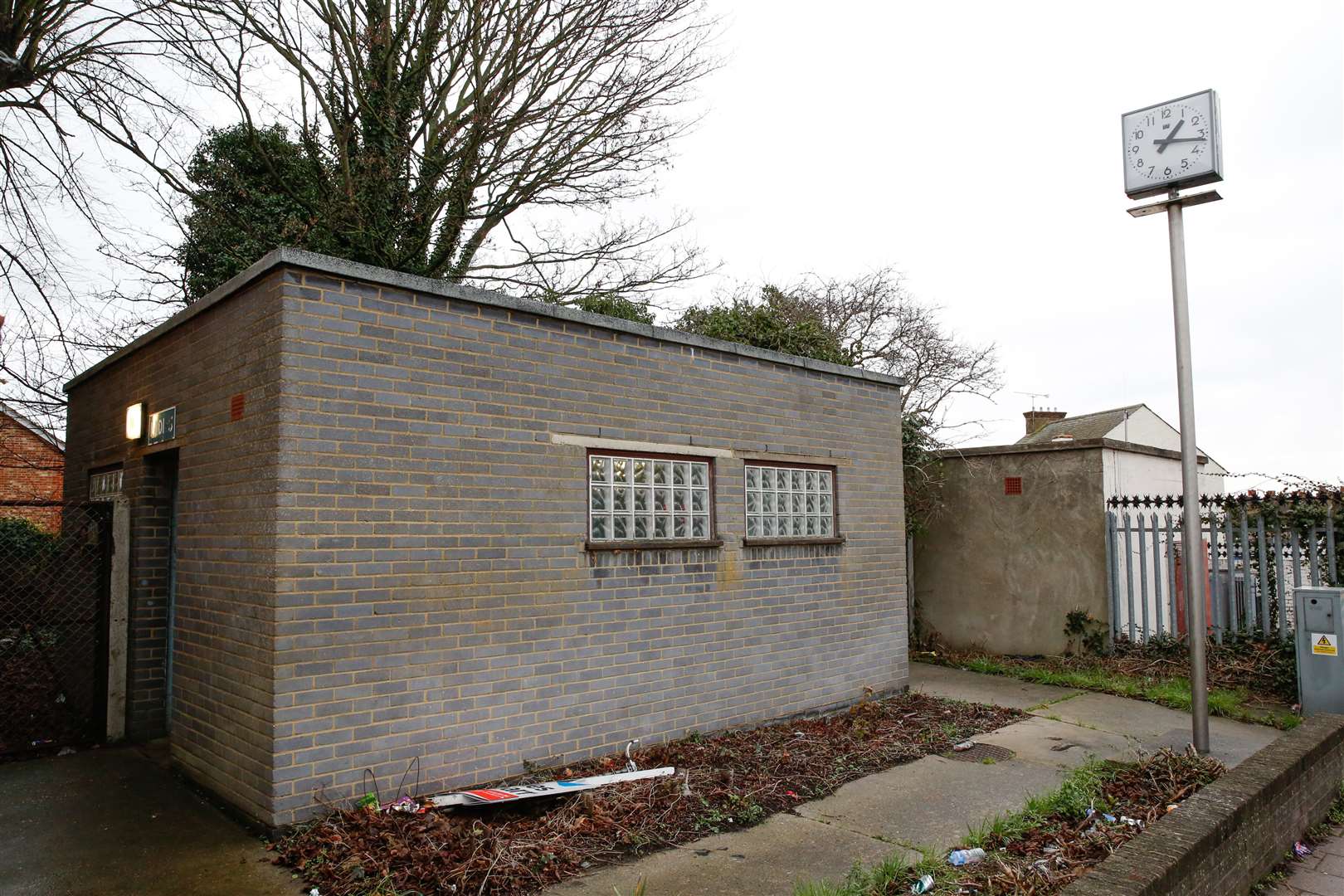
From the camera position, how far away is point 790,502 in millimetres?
7613

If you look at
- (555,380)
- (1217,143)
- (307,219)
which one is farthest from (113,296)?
(1217,143)

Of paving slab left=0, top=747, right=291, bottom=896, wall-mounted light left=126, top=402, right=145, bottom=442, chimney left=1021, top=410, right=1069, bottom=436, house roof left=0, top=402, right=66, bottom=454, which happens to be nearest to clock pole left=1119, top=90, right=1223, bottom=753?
paving slab left=0, top=747, right=291, bottom=896

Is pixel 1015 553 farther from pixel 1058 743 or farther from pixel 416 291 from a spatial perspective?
pixel 416 291

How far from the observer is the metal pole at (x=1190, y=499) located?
591 centimetres

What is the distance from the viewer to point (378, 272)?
5000 mm

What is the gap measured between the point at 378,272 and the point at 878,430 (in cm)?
547

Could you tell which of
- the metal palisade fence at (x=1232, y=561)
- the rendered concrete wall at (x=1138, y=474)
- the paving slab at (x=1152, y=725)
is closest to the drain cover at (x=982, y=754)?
Answer: the paving slab at (x=1152, y=725)

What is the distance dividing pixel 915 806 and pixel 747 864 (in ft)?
4.89

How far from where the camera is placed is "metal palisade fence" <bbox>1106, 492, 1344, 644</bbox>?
27.4ft

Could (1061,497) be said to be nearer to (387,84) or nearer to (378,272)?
(378,272)

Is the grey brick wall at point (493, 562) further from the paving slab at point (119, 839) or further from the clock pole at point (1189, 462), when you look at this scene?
the clock pole at point (1189, 462)

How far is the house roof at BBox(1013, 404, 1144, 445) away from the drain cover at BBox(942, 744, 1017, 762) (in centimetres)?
1021

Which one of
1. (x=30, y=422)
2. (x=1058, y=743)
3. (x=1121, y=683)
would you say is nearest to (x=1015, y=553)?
(x=1121, y=683)

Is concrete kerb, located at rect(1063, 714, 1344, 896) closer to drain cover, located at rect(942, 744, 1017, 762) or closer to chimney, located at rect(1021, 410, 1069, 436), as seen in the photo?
drain cover, located at rect(942, 744, 1017, 762)
